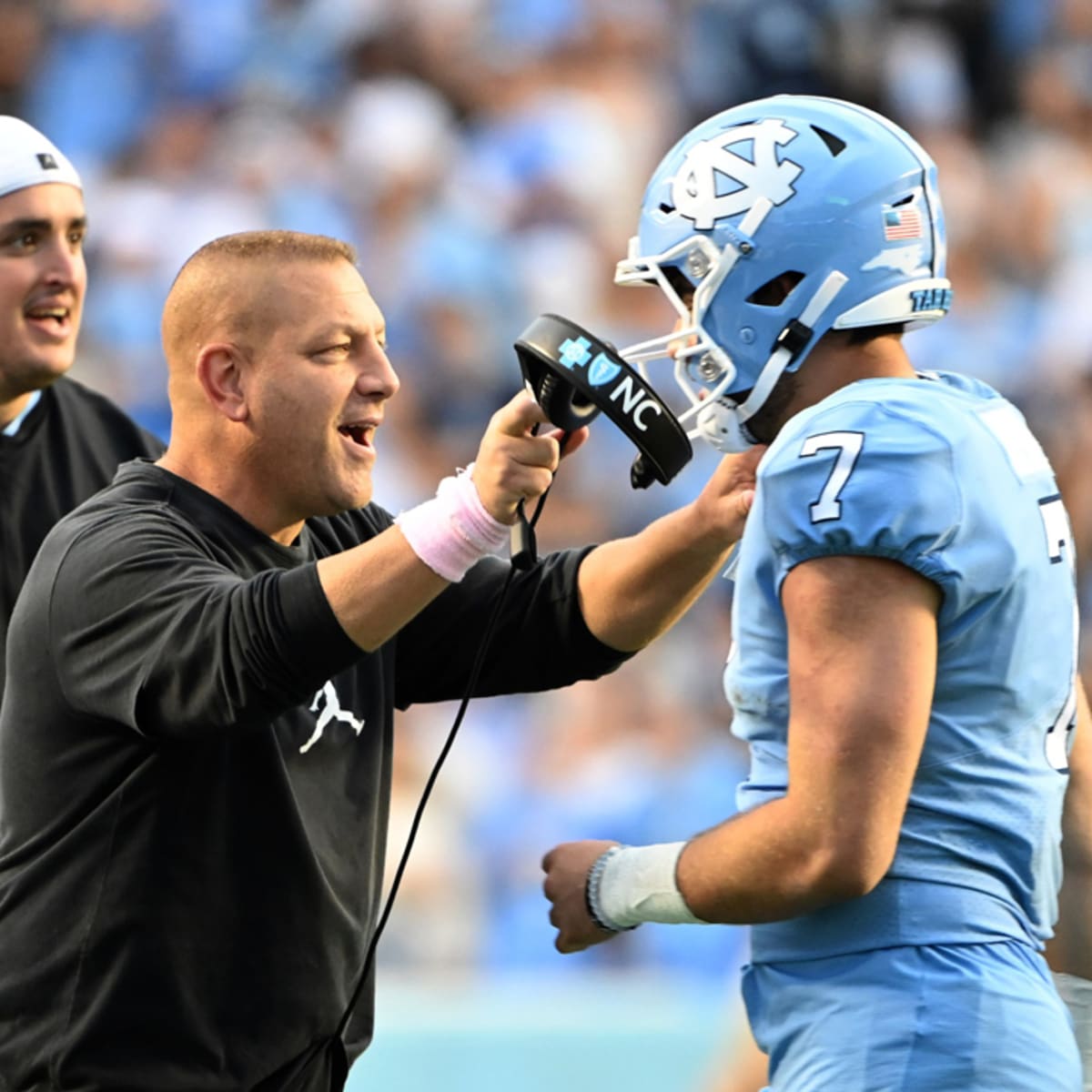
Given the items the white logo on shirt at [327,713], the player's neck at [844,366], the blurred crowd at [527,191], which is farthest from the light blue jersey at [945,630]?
the blurred crowd at [527,191]

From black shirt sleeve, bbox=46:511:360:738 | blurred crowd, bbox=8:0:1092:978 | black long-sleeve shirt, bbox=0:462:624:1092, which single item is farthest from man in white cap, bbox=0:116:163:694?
blurred crowd, bbox=8:0:1092:978

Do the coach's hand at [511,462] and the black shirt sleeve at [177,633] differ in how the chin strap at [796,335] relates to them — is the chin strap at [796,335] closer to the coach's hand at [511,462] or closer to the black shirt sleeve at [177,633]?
the coach's hand at [511,462]

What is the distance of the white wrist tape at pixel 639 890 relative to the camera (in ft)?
8.43

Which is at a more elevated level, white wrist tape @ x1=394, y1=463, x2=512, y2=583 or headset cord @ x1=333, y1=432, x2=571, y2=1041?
white wrist tape @ x1=394, y1=463, x2=512, y2=583

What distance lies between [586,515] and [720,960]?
1.88 m

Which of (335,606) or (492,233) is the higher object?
(492,233)

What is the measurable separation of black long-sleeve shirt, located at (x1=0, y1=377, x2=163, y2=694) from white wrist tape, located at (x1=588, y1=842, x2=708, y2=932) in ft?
5.91

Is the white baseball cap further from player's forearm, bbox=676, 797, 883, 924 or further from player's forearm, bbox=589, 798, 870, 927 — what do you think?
player's forearm, bbox=676, 797, 883, 924

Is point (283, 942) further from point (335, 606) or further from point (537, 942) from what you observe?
point (537, 942)

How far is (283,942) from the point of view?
10.00 ft

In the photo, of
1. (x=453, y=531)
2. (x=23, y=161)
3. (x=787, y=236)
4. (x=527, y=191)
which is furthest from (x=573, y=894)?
(x=527, y=191)

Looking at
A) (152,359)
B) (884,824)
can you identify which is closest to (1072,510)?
(152,359)

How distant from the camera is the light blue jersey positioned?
2.40 metres

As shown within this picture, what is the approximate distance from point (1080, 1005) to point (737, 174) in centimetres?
133
